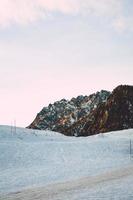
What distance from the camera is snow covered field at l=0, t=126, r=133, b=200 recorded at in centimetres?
1728

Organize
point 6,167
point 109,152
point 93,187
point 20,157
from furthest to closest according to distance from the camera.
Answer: point 109,152
point 20,157
point 6,167
point 93,187

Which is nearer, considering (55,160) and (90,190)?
(90,190)

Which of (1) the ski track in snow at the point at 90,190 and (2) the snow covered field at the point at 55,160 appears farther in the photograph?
(2) the snow covered field at the point at 55,160

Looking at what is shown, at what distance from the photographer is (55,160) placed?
71.6 feet

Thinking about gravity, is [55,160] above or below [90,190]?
above

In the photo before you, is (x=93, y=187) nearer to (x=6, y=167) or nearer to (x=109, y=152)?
(x=6, y=167)

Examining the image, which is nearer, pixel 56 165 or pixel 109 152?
pixel 56 165

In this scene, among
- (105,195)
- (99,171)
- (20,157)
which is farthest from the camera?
(20,157)

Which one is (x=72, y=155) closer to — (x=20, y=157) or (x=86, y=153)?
(x=86, y=153)

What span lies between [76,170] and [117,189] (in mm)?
6452

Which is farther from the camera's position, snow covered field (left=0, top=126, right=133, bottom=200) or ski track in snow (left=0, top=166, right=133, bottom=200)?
snow covered field (left=0, top=126, right=133, bottom=200)

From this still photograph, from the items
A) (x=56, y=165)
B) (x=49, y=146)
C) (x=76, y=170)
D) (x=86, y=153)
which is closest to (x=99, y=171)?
(x=76, y=170)

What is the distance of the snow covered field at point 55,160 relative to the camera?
17.3m

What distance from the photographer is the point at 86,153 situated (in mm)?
23188
